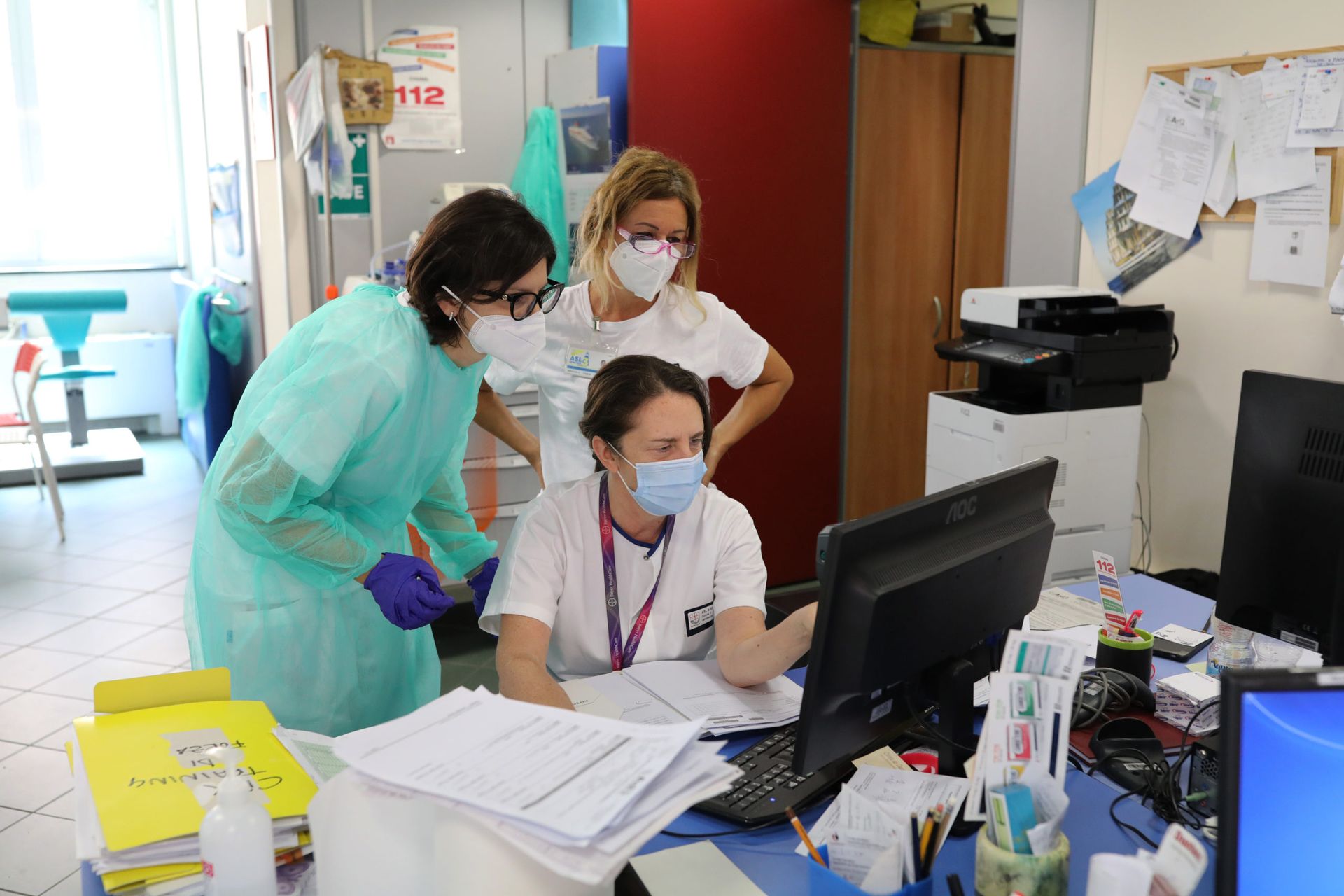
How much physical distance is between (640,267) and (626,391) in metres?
0.61

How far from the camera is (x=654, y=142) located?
3.93m

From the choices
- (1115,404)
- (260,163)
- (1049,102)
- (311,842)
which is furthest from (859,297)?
(311,842)

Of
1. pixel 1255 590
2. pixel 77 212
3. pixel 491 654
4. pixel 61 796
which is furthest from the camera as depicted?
pixel 77 212

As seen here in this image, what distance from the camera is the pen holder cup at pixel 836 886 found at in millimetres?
1129

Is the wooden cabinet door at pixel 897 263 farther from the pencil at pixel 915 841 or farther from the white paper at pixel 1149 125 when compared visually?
the pencil at pixel 915 841

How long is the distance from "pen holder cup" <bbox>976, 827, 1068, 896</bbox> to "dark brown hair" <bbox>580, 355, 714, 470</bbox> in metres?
0.98

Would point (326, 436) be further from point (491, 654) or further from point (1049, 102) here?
point (1049, 102)

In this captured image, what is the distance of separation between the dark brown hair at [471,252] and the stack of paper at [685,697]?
0.64 m

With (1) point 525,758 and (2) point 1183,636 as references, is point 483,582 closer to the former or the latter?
(1) point 525,758

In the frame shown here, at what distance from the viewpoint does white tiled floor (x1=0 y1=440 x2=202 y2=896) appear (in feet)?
9.20

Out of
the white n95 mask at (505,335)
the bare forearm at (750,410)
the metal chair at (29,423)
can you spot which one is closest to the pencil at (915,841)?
the white n95 mask at (505,335)

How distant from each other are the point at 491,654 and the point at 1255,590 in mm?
2726

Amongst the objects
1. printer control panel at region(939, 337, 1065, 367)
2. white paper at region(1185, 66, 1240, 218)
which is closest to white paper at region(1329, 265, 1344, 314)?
white paper at region(1185, 66, 1240, 218)

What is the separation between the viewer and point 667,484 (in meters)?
1.86
